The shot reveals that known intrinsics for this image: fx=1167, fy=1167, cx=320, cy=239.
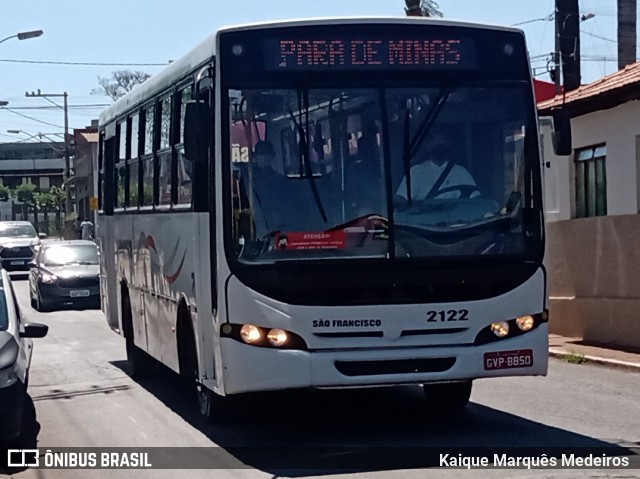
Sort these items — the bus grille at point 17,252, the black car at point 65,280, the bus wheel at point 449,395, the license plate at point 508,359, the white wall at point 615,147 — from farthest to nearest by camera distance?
the bus grille at point 17,252 → the black car at point 65,280 → the white wall at point 615,147 → the bus wheel at point 449,395 → the license plate at point 508,359

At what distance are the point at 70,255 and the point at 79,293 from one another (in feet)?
5.15

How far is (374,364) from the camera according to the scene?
29.8ft

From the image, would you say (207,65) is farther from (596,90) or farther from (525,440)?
(596,90)

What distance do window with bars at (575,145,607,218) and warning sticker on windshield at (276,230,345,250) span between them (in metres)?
10.4

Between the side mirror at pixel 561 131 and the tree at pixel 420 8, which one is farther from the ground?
the tree at pixel 420 8

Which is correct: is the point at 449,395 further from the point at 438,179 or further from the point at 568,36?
the point at 568,36

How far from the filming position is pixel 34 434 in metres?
10.5

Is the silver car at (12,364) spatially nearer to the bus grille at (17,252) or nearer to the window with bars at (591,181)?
the window with bars at (591,181)

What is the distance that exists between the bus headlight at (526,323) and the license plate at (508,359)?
0.59ft

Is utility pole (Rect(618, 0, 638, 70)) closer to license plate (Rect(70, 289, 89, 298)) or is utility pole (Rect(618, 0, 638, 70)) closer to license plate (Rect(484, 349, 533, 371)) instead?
license plate (Rect(70, 289, 89, 298))

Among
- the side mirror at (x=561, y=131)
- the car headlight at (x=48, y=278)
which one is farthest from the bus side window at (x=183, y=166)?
the car headlight at (x=48, y=278)

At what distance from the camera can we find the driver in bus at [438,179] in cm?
919

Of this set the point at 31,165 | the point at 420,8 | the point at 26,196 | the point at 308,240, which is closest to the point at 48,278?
the point at 420,8

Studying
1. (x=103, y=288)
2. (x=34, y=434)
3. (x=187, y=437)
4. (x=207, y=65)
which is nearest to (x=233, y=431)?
(x=187, y=437)
